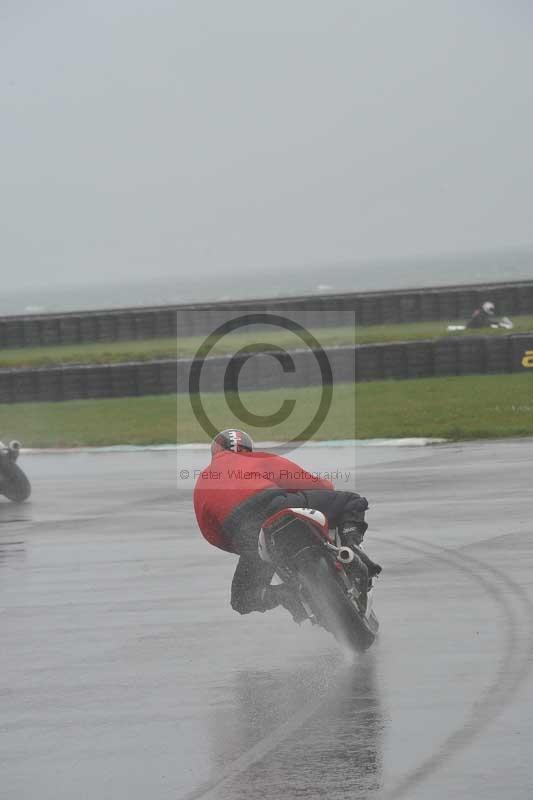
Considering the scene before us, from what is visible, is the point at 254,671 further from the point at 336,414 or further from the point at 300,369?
the point at 300,369

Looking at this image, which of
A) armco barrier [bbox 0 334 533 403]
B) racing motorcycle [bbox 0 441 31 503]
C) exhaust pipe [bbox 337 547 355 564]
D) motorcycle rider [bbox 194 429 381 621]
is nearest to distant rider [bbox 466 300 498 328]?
armco barrier [bbox 0 334 533 403]

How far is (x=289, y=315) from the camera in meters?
35.6

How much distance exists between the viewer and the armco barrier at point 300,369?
73.3 ft

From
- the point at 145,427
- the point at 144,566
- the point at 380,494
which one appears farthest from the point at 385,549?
the point at 145,427

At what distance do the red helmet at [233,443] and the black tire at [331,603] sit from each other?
2.66 ft

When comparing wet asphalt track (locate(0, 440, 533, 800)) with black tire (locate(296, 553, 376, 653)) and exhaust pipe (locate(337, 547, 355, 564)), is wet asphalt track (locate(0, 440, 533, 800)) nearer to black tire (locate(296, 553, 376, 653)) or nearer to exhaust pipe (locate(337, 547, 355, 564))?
black tire (locate(296, 553, 376, 653))

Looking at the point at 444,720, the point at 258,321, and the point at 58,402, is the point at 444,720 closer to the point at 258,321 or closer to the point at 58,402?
the point at 58,402

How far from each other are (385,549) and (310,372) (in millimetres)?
11715

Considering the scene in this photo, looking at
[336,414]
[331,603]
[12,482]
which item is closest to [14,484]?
[12,482]

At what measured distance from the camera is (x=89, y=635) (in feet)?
28.5

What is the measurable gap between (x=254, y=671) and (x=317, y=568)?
0.65 meters

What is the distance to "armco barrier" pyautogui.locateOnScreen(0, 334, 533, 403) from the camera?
880 inches

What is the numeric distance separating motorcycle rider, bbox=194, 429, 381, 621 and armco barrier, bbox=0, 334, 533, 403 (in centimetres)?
1396

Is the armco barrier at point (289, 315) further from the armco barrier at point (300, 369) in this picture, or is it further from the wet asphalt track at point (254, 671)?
the wet asphalt track at point (254, 671)
